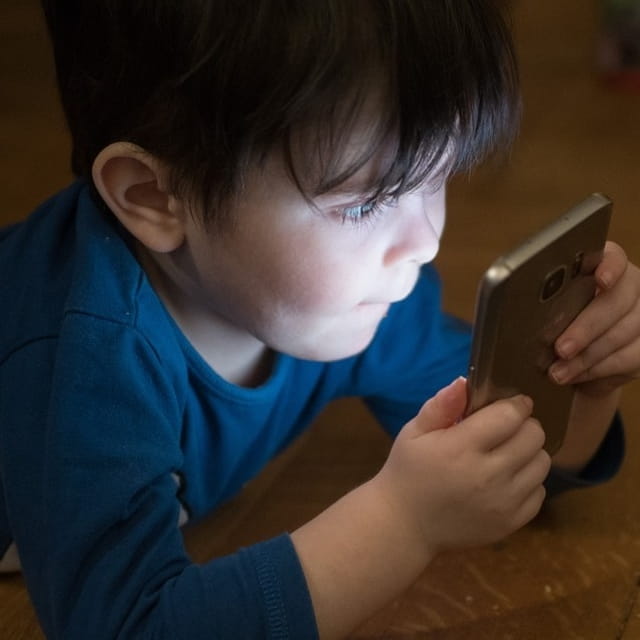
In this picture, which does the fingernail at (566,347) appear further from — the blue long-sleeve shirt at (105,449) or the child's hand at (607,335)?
the blue long-sleeve shirt at (105,449)

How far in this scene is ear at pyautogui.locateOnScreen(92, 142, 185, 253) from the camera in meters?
0.52

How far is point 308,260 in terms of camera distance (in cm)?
52

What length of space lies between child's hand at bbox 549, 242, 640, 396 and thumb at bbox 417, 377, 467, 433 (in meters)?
0.07

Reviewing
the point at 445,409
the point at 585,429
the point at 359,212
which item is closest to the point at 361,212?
the point at 359,212

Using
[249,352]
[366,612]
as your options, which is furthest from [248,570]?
[249,352]

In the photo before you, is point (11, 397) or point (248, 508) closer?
point (11, 397)

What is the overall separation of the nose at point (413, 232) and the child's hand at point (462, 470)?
8cm

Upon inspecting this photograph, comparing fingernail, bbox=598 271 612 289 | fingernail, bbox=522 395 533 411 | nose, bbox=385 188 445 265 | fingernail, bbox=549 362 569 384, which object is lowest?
fingernail, bbox=522 395 533 411

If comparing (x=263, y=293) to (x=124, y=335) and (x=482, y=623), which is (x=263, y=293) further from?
(x=482, y=623)

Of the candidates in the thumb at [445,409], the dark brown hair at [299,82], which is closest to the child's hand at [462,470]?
the thumb at [445,409]

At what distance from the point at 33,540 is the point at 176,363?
0.12 meters

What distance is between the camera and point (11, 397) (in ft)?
1.77

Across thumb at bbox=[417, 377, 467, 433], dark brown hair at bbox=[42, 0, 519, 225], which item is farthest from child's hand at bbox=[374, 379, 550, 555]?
dark brown hair at bbox=[42, 0, 519, 225]

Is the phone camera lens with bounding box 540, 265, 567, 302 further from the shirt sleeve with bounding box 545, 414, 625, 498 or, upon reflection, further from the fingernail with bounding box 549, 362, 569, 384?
the shirt sleeve with bounding box 545, 414, 625, 498
